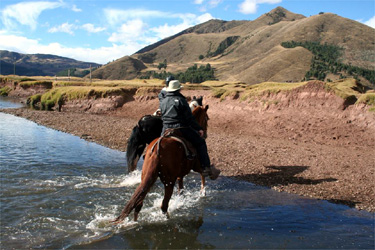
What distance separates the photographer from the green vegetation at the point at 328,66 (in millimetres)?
97838

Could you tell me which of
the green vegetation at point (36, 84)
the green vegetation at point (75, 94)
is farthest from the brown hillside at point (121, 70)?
the green vegetation at point (75, 94)

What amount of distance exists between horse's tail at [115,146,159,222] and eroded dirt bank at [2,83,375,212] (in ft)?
17.7

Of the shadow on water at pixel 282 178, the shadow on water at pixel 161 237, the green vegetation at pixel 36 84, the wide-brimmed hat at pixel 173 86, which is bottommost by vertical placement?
the shadow on water at pixel 161 237

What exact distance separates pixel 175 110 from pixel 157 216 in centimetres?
268

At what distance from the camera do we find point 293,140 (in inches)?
691

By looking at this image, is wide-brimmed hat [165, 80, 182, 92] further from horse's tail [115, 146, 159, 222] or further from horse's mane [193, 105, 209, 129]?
horse's mane [193, 105, 209, 129]

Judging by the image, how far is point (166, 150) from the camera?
6.63m

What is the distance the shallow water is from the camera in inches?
256

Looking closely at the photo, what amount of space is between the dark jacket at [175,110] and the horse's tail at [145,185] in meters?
0.97

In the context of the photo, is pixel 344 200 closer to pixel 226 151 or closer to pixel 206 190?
pixel 206 190

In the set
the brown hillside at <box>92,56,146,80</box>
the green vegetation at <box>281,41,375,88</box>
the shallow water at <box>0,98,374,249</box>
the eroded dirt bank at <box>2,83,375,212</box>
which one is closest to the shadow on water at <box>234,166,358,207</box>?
the eroded dirt bank at <box>2,83,375,212</box>

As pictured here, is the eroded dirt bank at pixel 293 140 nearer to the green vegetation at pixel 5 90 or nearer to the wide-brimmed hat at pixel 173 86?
the wide-brimmed hat at pixel 173 86

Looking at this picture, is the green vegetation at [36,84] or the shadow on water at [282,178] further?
the green vegetation at [36,84]

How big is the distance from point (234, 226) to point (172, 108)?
10.2 ft
